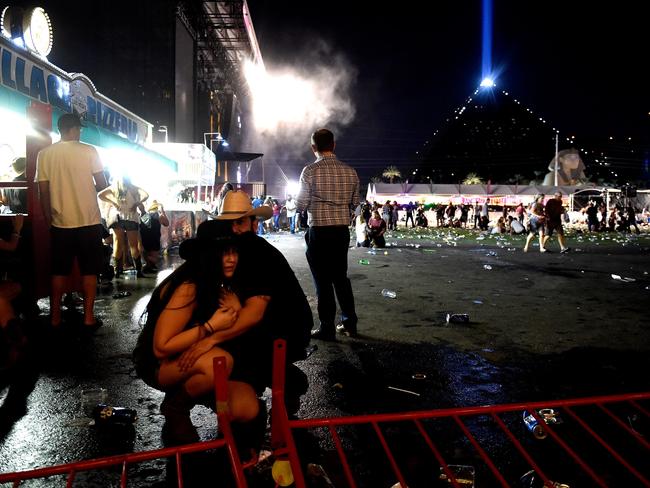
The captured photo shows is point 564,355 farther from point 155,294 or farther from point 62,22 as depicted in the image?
point 62,22

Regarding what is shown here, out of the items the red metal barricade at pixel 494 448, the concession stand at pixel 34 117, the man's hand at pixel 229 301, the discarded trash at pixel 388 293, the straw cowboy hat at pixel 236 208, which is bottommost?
the red metal barricade at pixel 494 448

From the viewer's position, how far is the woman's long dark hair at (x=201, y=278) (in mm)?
2211

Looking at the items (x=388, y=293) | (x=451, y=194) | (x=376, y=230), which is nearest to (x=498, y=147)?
(x=451, y=194)

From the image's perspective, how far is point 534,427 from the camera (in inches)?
102

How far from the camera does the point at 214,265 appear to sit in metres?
2.21

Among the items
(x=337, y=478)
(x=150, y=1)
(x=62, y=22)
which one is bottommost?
(x=337, y=478)

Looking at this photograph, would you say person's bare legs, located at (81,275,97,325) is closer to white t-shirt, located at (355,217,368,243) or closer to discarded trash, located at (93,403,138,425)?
discarded trash, located at (93,403,138,425)

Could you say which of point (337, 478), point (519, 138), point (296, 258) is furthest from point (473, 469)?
point (519, 138)

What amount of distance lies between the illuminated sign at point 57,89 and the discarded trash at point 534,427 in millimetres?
5776

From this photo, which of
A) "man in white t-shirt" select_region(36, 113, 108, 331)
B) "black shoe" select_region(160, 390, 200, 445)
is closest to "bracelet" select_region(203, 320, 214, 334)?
"black shoe" select_region(160, 390, 200, 445)

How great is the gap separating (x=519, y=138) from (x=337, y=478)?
260 feet

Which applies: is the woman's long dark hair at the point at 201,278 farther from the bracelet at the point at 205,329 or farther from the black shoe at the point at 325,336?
the black shoe at the point at 325,336

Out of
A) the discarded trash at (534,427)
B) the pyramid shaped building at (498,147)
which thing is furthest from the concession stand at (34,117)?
the pyramid shaped building at (498,147)

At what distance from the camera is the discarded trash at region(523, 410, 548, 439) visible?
8.30 feet
